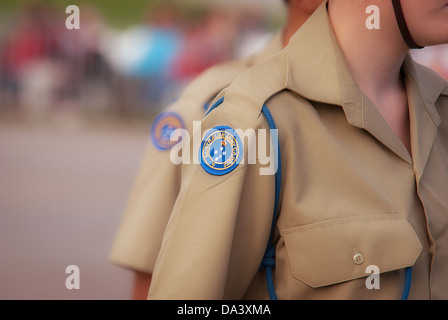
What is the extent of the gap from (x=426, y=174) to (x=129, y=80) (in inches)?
469

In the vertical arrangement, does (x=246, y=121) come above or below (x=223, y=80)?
below

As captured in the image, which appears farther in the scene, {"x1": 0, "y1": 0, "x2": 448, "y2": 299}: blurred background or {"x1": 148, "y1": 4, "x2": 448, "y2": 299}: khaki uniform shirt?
{"x1": 0, "y1": 0, "x2": 448, "y2": 299}: blurred background

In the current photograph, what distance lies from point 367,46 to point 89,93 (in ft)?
39.3

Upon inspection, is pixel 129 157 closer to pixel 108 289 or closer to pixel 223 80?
pixel 108 289

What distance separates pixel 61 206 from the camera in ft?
23.3

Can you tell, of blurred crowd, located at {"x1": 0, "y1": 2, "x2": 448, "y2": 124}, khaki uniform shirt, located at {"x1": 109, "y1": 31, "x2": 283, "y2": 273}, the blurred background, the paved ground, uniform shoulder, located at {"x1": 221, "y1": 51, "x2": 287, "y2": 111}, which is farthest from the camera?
blurred crowd, located at {"x1": 0, "y1": 2, "x2": 448, "y2": 124}

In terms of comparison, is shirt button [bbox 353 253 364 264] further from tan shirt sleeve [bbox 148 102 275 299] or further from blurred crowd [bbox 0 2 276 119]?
blurred crowd [bbox 0 2 276 119]

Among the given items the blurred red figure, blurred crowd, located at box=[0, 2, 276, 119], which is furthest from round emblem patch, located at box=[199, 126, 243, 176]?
blurred crowd, located at box=[0, 2, 276, 119]

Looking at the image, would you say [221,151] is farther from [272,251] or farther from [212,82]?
[212,82]

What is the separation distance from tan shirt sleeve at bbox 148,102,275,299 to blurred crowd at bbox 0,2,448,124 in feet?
35.4

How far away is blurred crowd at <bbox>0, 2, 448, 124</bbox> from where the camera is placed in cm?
1289

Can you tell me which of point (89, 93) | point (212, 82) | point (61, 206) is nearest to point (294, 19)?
point (212, 82)
